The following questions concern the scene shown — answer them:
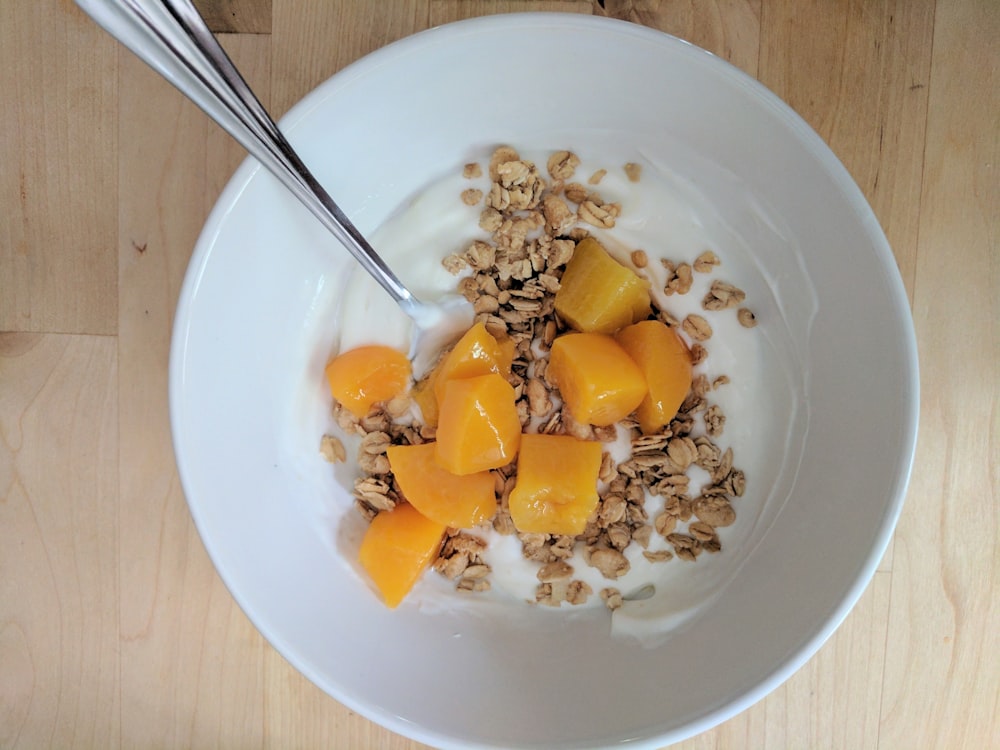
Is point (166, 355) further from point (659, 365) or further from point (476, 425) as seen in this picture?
point (659, 365)

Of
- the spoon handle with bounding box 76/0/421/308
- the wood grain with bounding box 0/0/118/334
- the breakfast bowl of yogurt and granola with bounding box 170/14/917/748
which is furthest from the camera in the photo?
the wood grain with bounding box 0/0/118/334

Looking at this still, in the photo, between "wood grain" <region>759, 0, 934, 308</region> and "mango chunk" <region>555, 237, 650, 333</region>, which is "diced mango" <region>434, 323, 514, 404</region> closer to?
"mango chunk" <region>555, 237, 650, 333</region>

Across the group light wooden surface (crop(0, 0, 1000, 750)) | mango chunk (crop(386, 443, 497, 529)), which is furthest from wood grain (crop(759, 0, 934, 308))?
mango chunk (crop(386, 443, 497, 529))

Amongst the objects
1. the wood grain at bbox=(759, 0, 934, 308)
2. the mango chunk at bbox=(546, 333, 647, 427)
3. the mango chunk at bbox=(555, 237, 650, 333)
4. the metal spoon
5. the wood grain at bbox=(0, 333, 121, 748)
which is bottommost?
the wood grain at bbox=(0, 333, 121, 748)

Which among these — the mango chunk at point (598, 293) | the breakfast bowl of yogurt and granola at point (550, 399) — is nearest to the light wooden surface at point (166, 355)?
the breakfast bowl of yogurt and granola at point (550, 399)

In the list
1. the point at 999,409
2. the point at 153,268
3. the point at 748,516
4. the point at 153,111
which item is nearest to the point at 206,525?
the point at 153,268

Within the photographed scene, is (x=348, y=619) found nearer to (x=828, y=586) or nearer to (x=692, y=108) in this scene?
(x=828, y=586)

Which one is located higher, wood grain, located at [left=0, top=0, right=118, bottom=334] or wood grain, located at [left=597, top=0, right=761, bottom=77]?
wood grain, located at [left=597, top=0, right=761, bottom=77]
